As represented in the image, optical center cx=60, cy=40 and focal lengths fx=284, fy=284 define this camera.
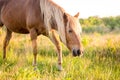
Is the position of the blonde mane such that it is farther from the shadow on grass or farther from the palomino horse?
the shadow on grass

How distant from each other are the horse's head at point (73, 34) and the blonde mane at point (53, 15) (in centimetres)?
11

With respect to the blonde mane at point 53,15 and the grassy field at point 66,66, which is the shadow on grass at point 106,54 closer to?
the grassy field at point 66,66

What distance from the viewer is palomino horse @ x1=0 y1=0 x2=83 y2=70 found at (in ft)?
19.4

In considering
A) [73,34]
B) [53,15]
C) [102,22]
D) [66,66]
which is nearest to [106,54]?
[66,66]

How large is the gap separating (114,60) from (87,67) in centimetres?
113

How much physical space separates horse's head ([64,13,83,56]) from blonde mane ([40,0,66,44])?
0.11m

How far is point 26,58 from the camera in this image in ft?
24.5

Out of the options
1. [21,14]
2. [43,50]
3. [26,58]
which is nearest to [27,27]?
[21,14]

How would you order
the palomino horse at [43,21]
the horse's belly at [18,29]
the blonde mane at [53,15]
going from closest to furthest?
1. the palomino horse at [43,21]
2. the blonde mane at [53,15]
3. the horse's belly at [18,29]

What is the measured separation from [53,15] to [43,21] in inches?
11.6

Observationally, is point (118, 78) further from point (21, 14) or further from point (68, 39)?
point (21, 14)

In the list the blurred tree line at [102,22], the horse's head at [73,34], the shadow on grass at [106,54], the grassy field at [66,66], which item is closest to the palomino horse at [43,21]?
the horse's head at [73,34]

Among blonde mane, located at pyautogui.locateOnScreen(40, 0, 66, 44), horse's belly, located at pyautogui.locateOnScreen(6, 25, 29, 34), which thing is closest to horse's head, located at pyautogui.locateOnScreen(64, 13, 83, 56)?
blonde mane, located at pyautogui.locateOnScreen(40, 0, 66, 44)

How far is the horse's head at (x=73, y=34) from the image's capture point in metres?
5.75
